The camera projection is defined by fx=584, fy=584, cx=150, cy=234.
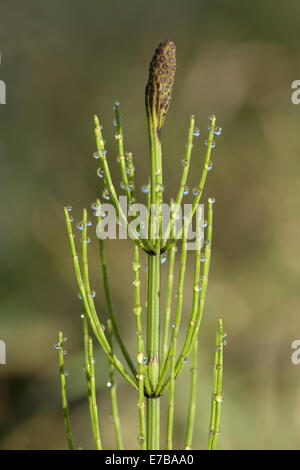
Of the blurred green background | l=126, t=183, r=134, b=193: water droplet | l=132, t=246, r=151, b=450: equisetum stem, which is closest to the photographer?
l=132, t=246, r=151, b=450: equisetum stem

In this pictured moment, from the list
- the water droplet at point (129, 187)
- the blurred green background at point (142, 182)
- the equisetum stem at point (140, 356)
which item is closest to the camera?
the equisetum stem at point (140, 356)

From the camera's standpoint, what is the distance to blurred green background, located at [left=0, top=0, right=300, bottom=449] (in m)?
2.46

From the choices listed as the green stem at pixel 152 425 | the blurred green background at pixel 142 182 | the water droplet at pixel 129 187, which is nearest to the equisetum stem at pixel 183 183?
the water droplet at pixel 129 187

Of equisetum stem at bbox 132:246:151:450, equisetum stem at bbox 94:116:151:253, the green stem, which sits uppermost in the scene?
equisetum stem at bbox 94:116:151:253

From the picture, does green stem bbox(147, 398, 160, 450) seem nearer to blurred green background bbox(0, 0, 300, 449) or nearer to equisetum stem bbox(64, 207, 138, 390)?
equisetum stem bbox(64, 207, 138, 390)

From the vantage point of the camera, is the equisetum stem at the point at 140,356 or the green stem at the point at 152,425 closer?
the equisetum stem at the point at 140,356

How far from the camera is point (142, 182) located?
264 centimetres

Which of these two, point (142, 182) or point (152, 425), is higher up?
point (142, 182)

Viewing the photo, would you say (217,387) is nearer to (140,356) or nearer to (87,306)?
(140,356)

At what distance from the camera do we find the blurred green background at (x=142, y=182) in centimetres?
246

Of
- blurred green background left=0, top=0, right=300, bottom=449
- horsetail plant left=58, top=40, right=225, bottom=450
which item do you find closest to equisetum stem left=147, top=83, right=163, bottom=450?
horsetail plant left=58, top=40, right=225, bottom=450

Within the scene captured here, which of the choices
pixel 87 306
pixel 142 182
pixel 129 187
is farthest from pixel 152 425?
pixel 142 182

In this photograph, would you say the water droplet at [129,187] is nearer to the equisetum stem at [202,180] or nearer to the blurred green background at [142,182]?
the equisetum stem at [202,180]

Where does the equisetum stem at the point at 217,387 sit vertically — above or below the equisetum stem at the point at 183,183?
below
